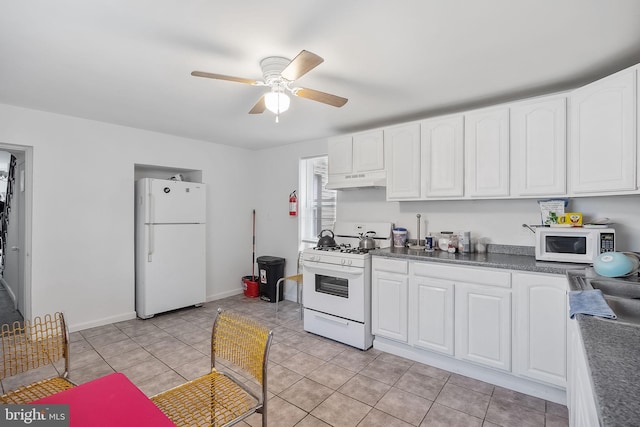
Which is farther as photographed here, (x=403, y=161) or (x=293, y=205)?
(x=293, y=205)

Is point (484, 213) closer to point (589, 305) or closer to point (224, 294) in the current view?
point (589, 305)

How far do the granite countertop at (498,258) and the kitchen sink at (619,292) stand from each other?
286 mm

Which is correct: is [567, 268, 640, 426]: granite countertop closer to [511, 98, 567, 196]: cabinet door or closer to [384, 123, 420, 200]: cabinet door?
[511, 98, 567, 196]: cabinet door

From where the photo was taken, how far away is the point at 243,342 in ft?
5.30

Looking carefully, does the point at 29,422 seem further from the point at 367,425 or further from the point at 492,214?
the point at 492,214

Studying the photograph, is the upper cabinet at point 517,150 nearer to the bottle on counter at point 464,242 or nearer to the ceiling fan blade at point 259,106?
the bottle on counter at point 464,242

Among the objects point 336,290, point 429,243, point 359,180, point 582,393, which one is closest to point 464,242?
point 429,243

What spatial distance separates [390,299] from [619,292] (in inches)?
63.8

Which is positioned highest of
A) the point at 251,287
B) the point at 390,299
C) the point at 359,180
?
the point at 359,180

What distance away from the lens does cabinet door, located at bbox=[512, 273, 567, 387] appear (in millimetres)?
2137

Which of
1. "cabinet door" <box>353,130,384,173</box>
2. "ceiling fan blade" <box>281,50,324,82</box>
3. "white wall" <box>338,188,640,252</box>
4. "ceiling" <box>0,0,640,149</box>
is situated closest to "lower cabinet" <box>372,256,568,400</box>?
"white wall" <box>338,188,640,252</box>

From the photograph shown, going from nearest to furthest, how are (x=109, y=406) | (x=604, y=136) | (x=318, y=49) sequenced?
(x=109, y=406)
(x=318, y=49)
(x=604, y=136)

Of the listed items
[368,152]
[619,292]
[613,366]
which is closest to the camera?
[613,366]

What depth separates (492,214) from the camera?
9.82 ft
